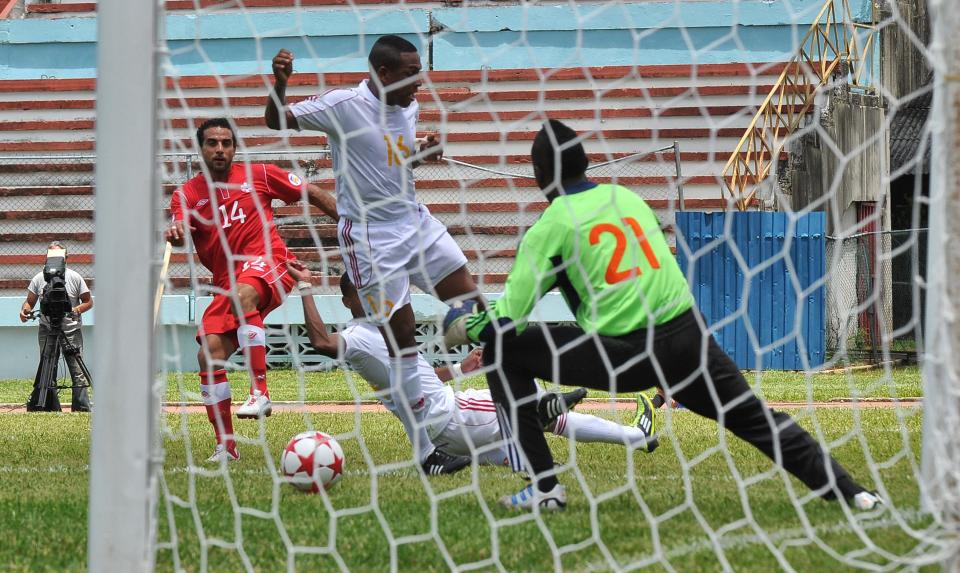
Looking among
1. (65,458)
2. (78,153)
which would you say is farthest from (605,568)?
(78,153)

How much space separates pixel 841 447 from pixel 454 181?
11204 millimetres

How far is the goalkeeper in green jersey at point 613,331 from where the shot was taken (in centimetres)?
395

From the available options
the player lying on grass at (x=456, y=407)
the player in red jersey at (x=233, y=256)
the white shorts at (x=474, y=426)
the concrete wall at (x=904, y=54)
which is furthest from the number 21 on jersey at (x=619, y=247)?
the concrete wall at (x=904, y=54)

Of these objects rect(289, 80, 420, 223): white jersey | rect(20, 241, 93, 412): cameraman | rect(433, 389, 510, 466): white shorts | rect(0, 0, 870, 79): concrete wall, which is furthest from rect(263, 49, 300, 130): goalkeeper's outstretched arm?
rect(0, 0, 870, 79): concrete wall

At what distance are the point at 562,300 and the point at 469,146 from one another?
376cm

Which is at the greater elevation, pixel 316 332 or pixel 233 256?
pixel 233 256

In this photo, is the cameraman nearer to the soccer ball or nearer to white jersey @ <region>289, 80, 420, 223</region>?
white jersey @ <region>289, 80, 420, 223</region>

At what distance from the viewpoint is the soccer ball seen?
474 cm

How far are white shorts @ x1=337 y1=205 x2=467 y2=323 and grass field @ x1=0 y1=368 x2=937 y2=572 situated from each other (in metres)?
0.82

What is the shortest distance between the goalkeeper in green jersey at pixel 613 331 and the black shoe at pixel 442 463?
111 centimetres

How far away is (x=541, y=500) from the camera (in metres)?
4.16

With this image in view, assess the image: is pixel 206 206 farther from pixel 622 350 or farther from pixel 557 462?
pixel 622 350

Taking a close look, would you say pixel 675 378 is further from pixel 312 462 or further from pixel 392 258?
pixel 392 258

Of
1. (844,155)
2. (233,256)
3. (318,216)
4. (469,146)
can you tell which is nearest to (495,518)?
(233,256)
